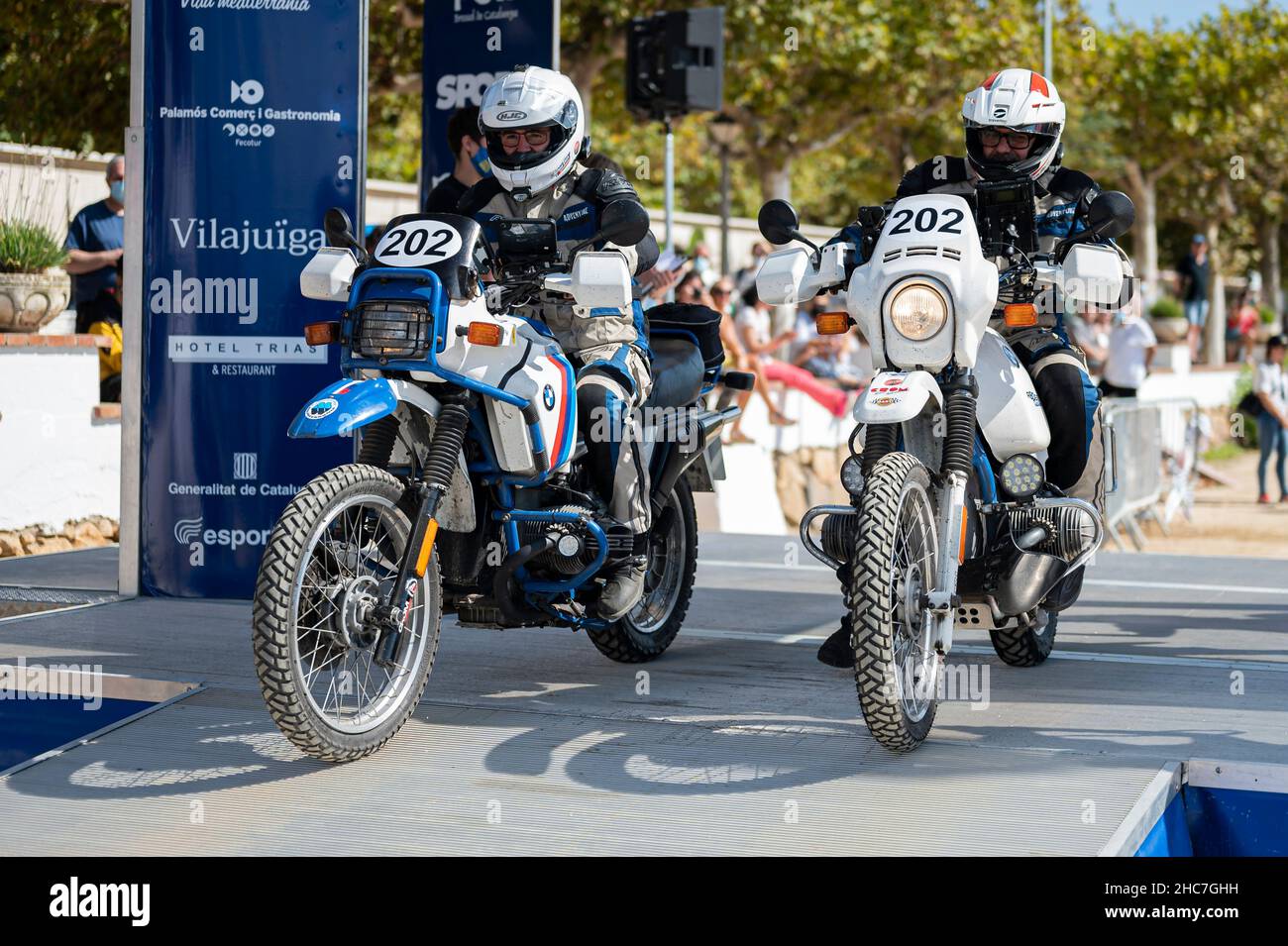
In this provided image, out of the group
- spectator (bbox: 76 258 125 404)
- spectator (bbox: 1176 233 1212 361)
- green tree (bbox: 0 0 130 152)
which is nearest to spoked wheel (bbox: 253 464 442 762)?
spectator (bbox: 76 258 125 404)

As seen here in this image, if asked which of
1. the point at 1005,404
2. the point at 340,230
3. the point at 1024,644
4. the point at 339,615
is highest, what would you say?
the point at 340,230

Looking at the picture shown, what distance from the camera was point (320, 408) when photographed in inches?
186

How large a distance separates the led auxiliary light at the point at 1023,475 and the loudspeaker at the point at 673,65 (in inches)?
323

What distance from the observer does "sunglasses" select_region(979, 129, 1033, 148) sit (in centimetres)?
563

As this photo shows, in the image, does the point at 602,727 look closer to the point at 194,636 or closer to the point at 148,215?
the point at 194,636

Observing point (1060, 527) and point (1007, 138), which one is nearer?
point (1060, 527)

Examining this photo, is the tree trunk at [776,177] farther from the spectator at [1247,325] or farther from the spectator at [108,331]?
the spectator at [108,331]

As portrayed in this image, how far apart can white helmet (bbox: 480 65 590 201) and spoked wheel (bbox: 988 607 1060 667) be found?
2.27 meters

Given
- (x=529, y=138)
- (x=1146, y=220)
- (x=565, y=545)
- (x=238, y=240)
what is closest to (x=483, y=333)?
(x=565, y=545)

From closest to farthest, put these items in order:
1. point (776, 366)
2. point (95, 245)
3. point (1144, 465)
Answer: point (95, 245) < point (1144, 465) < point (776, 366)

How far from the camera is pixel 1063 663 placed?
6551 millimetres

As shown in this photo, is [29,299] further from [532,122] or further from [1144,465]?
[1144,465]

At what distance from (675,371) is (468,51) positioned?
4573 millimetres
